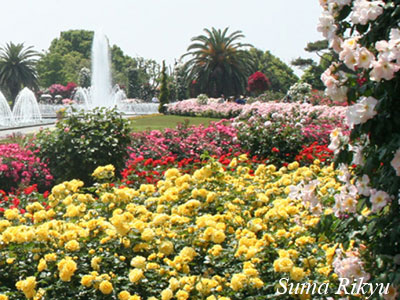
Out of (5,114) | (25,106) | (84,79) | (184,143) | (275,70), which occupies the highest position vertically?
(275,70)

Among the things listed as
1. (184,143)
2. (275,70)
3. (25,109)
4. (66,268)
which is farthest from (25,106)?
(275,70)

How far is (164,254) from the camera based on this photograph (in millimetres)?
3275

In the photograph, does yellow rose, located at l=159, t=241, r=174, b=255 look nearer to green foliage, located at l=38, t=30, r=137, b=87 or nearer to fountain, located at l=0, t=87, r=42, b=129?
fountain, located at l=0, t=87, r=42, b=129

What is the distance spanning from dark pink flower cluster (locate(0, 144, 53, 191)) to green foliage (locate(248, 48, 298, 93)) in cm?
5918

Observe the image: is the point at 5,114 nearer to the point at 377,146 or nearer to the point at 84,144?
the point at 84,144

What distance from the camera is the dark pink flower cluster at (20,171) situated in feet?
23.7

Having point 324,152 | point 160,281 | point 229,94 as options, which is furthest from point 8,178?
point 229,94

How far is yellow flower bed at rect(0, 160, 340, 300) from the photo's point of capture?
285 cm

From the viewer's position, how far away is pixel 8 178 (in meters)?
7.29

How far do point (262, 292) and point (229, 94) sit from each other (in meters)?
31.7

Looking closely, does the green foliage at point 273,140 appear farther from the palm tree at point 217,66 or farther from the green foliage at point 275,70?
the green foliage at point 275,70

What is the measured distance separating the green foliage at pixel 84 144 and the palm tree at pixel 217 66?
2677 centimetres

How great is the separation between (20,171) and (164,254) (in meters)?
4.69

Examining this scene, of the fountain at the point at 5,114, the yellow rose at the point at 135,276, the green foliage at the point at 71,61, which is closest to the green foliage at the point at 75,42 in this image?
the green foliage at the point at 71,61
